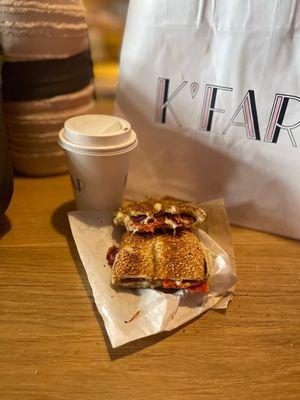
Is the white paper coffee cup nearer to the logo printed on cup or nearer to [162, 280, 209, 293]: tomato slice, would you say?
the logo printed on cup

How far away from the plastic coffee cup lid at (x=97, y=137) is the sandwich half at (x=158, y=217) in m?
A: 0.09

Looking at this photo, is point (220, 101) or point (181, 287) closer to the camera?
point (181, 287)

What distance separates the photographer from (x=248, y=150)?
0.59 meters

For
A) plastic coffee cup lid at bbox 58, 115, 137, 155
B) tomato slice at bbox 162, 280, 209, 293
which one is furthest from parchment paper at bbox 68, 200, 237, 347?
plastic coffee cup lid at bbox 58, 115, 137, 155

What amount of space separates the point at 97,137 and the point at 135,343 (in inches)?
11.2

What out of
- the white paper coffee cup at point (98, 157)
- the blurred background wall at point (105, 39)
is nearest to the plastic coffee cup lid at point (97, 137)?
the white paper coffee cup at point (98, 157)

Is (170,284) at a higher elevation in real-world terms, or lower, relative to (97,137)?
lower

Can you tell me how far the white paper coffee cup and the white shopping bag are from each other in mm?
90

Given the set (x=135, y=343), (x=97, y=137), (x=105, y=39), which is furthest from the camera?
(x=105, y=39)

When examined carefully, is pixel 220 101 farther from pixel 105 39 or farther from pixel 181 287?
pixel 105 39

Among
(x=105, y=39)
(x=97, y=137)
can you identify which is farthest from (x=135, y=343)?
(x=105, y=39)

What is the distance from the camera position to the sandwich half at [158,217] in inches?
21.2

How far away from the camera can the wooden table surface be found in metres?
0.39

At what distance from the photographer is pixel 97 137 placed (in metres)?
0.54
